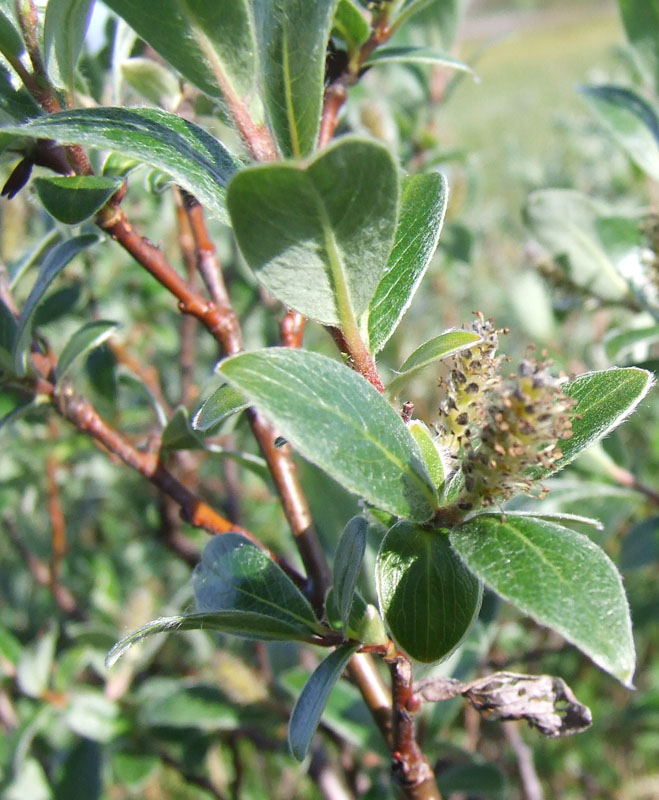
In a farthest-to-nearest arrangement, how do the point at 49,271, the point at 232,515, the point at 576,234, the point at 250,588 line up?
the point at 232,515 < the point at 576,234 < the point at 49,271 < the point at 250,588

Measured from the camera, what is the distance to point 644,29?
1196mm

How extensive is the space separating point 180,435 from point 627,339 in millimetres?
649

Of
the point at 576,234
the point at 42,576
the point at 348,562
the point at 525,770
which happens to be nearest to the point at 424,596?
the point at 348,562

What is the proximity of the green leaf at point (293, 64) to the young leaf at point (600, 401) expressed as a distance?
30cm

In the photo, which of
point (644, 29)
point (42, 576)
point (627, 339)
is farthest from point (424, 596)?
point (42, 576)

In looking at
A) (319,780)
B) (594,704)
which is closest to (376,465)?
(319,780)

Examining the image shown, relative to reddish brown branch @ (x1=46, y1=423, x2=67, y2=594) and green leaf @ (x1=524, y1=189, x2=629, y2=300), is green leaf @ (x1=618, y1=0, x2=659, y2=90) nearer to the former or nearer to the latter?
green leaf @ (x1=524, y1=189, x2=629, y2=300)

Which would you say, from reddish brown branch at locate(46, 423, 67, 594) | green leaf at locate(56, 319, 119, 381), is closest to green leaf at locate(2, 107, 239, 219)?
green leaf at locate(56, 319, 119, 381)

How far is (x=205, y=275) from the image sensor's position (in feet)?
3.28

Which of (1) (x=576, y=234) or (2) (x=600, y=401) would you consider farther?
(1) (x=576, y=234)

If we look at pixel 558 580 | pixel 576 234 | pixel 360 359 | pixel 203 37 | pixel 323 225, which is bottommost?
pixel 576 234

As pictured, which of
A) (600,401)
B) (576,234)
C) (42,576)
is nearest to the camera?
(600,401)

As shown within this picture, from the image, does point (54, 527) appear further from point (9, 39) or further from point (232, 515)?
point (9, 39)

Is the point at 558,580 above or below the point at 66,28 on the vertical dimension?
below
